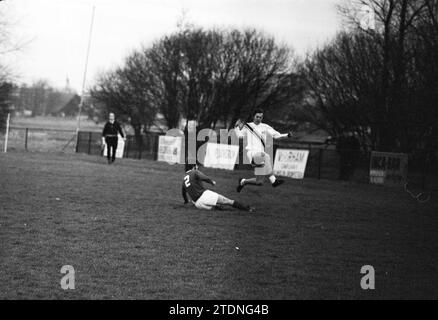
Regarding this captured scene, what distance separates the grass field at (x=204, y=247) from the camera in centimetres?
680

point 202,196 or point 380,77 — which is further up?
point 380,77

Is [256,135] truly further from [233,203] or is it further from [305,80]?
[305,80]

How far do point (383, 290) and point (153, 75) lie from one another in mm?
44919

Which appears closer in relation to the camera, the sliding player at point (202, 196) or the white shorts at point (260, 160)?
the sliding player at point (202, 196)

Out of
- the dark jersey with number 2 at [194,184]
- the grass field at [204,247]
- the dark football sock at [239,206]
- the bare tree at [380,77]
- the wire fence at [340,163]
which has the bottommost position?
the grass field at [204,247]

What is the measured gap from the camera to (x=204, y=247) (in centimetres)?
910

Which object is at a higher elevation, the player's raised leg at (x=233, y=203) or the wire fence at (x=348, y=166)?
the wire fence at (x=348, y=166)

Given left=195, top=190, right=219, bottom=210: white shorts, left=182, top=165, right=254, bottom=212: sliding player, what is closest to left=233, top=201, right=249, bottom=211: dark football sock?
left=182, top=165, right=254, bottom=212: sliding player

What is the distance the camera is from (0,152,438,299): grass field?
6801 millimetres

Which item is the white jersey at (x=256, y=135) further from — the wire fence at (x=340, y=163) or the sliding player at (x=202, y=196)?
the wire fence at (x=340, y=163)

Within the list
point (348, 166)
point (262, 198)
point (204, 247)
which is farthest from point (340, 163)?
point (204, 247)

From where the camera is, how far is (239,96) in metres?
48.2

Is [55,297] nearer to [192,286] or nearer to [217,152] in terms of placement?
[192,286]

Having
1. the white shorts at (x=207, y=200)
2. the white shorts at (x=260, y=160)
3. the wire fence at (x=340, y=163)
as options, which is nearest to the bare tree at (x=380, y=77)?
the wire fence at (x=340, y=163)
